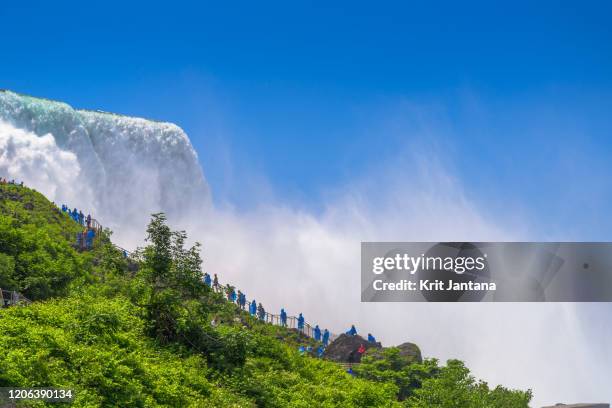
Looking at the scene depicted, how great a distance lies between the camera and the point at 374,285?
34.8m

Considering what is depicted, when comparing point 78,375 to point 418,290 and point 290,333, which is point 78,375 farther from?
point 290,333

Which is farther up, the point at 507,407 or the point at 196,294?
the point at 196,294

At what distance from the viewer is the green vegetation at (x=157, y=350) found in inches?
713

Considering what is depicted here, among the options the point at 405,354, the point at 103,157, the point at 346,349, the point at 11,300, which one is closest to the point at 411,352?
the point at 405,354

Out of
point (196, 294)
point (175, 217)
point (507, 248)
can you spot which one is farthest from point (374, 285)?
point (175, 217)

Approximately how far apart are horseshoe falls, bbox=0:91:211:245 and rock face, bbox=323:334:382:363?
7021cm

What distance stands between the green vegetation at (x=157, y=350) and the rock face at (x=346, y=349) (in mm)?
4248

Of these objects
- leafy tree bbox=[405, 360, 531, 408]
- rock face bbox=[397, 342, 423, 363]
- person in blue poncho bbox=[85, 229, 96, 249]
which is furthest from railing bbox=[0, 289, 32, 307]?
rock face bbox=[397, 342, 423, 363]

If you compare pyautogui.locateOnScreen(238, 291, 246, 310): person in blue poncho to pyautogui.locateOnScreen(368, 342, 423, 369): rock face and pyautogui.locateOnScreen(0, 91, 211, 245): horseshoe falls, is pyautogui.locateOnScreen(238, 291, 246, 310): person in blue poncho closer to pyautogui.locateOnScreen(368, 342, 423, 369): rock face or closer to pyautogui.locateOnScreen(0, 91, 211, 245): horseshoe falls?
pyautogui.locateOnScreen(368, 342, 423, 369): rock face

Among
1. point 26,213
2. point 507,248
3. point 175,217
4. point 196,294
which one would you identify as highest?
point 175,217

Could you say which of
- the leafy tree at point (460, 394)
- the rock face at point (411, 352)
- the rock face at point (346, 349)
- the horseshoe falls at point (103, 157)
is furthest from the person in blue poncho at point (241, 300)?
the horseshoe falls at point (103, 157)

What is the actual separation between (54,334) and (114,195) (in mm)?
98431

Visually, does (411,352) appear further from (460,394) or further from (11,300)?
(11,300)

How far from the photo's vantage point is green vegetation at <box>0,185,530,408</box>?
18.1 m
